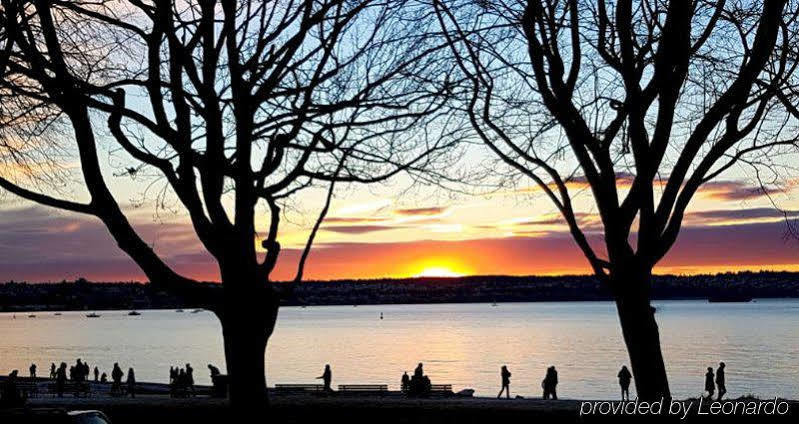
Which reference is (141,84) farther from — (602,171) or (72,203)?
(602,171)

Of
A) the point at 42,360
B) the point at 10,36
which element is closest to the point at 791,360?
the point at 42,360

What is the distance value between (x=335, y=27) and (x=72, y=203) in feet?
14.1

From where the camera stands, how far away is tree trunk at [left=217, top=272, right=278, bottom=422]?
13.0 m

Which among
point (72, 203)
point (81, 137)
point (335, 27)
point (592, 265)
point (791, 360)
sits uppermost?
point (335, 27)

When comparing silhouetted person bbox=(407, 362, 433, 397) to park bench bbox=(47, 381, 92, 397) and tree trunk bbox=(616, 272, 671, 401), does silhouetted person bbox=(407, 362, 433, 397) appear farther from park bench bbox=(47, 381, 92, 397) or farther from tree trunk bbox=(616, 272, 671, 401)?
tree trunk bbox=(616, 272, 671, 401)

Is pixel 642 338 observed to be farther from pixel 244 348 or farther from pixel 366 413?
pixel 366 413

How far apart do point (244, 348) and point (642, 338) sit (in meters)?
5.22

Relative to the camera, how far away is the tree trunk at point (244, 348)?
1302 centimetres

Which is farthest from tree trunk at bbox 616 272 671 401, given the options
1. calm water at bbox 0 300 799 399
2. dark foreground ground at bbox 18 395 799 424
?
calm water at bbox 0 300 799 399

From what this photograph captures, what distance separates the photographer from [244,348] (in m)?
13.0

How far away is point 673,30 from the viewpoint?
11453mm

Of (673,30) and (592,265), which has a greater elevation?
(673,30)

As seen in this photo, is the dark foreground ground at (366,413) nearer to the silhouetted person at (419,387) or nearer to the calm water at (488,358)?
the silhouetted person at (419,387)

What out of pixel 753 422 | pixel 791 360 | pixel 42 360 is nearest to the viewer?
pixel 753 422
